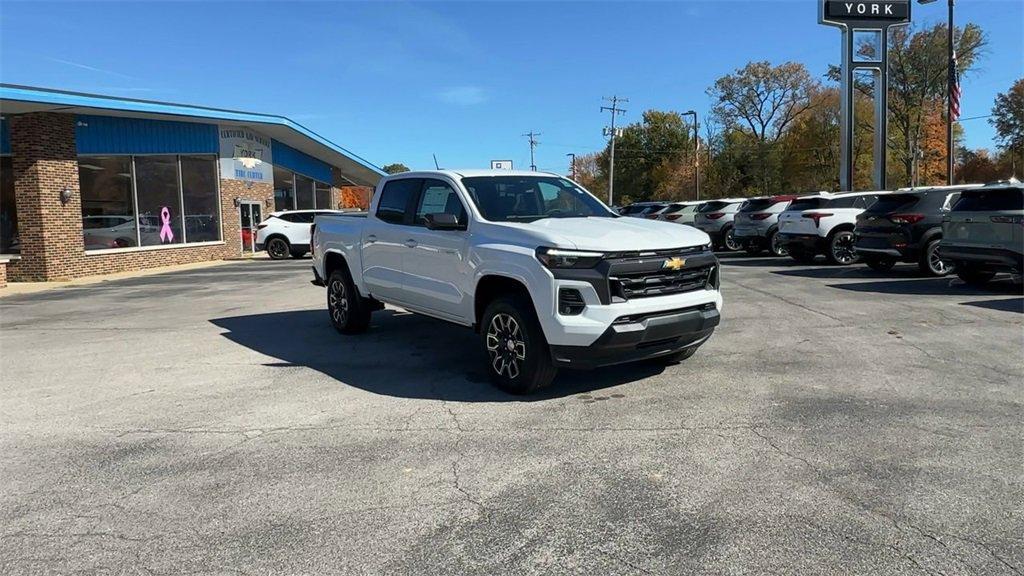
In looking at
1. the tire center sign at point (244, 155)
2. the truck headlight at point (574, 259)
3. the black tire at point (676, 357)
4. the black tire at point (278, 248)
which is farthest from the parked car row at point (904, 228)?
the tire center sign at point (244, 155)

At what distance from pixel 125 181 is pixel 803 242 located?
18.3 meters

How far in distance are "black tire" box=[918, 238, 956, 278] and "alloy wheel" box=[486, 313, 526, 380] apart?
10.2 meters

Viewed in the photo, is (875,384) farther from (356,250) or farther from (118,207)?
(118,207)

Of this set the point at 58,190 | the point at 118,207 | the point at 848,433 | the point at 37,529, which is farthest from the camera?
the point at 118,207

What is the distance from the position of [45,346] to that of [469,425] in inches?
255

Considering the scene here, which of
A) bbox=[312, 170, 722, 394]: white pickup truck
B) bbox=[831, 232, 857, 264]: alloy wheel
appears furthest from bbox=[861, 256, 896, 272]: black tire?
bbox=[312, 170, 722, 394]: white pickup truck

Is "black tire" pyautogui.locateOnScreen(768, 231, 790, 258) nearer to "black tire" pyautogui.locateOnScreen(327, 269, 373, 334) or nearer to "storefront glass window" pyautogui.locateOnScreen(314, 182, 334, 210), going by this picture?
"black tire" pyautogui.locateOnScreen(327, 269, 373, 334)

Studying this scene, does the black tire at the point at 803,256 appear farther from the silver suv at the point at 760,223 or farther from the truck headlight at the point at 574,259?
the truck headlight at the point at 574,259

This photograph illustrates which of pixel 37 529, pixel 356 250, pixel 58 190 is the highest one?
pixel 58 190

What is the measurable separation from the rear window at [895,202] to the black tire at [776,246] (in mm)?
3220

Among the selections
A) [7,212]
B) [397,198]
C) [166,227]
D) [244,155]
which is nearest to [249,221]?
[244,155]

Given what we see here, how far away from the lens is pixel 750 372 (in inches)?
249

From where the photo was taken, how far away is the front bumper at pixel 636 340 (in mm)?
5180

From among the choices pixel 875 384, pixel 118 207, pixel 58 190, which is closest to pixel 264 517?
pixel 875 384
